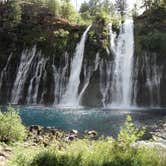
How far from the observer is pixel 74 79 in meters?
42.4

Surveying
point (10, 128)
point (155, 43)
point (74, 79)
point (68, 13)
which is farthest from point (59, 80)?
point (10, 128)

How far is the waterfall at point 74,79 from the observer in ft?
135

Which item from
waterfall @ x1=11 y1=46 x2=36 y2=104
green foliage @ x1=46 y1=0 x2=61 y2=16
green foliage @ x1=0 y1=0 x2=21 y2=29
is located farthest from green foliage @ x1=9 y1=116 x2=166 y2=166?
green foliage @ x1=46 y1=0 x2=61 y2=16

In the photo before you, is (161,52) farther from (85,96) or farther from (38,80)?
(38,80)

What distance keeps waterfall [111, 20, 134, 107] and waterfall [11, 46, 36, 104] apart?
8.90 metres

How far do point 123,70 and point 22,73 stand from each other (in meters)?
10.4

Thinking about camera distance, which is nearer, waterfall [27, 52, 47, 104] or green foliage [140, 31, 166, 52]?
green foliage [140, 31, 166, 52]

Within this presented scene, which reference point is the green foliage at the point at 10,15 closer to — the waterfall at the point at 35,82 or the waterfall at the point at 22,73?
the waterfall at the point at 22,73

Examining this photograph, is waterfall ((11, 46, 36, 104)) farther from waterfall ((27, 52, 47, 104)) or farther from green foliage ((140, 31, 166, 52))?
green foliage ((140, 31, 166, 52))

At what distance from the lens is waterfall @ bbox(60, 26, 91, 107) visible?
41.3m

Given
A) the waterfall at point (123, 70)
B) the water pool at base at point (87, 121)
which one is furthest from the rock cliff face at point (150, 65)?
the water pool at base at point (87, 121)

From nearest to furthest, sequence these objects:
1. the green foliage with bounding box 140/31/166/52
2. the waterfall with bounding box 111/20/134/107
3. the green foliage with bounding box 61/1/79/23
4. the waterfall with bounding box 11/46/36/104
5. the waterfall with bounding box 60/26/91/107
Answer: the waterfall with bounding box 111/20/134/107 → the waterfall with bounding box 60/26/91/107 → the green foliage with bounding box 140/31/166/52 → the waterfall with bounding box 11/46/36/104 → the green foliage with bounding box 61/1/79/23

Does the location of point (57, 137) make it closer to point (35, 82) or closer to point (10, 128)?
point (10, 128)

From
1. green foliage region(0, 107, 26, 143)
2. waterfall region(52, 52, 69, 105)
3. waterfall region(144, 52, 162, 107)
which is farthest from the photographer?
waterfall region(52, 52, 69, 105)
